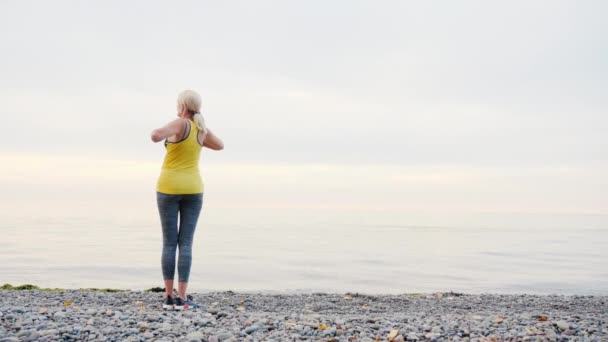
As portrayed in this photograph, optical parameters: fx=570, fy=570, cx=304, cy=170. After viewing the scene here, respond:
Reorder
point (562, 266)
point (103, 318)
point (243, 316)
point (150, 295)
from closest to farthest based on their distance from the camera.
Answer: point (103, 318) → point (243, 316) → point (150, 295) → point (562, 266)

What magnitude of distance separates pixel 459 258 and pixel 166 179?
69.2 feet

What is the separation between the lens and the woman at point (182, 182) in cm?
732

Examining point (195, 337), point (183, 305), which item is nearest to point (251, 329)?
point (195, 337)

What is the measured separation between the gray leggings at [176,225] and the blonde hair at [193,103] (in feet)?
3.11

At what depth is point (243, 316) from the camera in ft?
23.4

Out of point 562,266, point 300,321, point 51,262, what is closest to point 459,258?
point 562,266

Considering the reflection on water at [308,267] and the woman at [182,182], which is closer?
the woman at [182,182]

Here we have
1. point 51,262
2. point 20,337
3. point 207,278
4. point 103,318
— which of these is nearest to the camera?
point 20,337

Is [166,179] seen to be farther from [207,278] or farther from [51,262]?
[51,262]

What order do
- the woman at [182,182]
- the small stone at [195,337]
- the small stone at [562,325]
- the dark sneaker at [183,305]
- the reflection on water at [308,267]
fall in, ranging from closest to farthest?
the small stone at [195,337] → the small stone at [562,325] → the woman at [182,182] → the dark sneaker at [183,305] → the reflection on water at [308,267]

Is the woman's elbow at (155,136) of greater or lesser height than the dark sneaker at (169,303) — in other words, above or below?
above

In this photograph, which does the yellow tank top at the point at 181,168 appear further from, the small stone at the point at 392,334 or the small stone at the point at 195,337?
the small stone at the point at 392,334

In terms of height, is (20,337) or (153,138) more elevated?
(153,138)

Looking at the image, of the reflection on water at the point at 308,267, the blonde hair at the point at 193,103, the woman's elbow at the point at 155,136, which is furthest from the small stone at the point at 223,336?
the reflection on water at the point at 308,267
